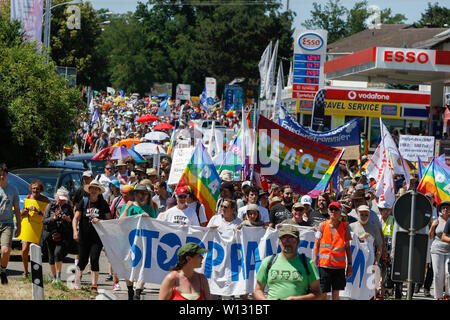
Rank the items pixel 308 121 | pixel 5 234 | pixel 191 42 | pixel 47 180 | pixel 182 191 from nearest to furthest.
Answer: pixel 182 191, pixel 5 234, pixel 47 180, pixel 308 121, pixel 191 42

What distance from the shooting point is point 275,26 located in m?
88.4

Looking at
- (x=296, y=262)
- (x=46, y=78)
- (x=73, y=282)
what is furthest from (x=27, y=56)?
(x=296, y=262)

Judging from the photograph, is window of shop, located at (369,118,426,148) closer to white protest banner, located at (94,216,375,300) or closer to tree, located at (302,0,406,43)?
white protest banner, located at (94,216,375,300)

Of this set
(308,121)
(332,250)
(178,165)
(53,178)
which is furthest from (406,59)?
(332,250)

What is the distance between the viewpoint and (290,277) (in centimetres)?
794

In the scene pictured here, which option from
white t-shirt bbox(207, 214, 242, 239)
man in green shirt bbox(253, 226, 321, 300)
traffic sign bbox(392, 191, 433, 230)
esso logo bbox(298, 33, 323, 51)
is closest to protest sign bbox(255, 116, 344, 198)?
white t-shirt bbox(207, 214, 242, 239)

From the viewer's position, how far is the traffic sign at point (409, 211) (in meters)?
10.7

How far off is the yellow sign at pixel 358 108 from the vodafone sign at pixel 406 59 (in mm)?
7370

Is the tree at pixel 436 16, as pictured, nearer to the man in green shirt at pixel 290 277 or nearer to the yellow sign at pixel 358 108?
the yellow sign at pixel 358 108

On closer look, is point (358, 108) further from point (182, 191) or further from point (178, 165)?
point (182, 191)

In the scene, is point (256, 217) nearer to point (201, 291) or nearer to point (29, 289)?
point (29, 289)

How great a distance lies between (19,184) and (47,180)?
910mm

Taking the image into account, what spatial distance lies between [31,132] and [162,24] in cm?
9156

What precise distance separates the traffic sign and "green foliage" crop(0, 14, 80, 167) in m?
13.5
